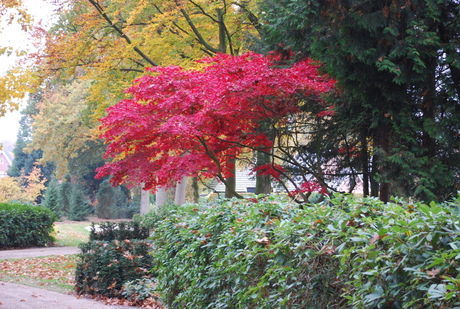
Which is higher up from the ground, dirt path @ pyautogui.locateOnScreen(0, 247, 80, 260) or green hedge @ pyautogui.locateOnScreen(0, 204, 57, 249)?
green hedge @ pyautogui.locateOnScreen(0, 204, 57, 249)

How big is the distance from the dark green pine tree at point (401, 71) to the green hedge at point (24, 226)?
10.9 meters

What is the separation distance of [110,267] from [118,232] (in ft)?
6.52

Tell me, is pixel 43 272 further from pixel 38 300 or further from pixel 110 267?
pixel 38 300

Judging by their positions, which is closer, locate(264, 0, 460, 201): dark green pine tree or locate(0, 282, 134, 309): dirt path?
locate(0, 282, 134, 309): dirt path

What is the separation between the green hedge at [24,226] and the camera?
15.1 meters

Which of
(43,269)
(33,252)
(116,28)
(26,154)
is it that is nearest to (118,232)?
(43,269)

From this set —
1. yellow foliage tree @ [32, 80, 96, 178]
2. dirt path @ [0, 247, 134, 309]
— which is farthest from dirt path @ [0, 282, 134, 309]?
yellow foliage tree @ [32, 80, 96, 178]

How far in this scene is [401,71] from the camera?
726cm

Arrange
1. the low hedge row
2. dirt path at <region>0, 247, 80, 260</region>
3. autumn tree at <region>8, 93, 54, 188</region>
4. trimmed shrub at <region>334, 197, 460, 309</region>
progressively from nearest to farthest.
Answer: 1. trimmed shrub at <region>334, 197, 460, 309</region>
2. the low hedge row
3. dirt path at <region>0, 247, 80, 260</region>
4. autumn tree at <region>8, 93, 54, 188</region>

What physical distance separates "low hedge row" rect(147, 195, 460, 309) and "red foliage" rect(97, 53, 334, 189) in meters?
3.13

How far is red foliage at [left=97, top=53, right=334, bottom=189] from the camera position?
8016mm

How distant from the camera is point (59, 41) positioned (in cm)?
1427

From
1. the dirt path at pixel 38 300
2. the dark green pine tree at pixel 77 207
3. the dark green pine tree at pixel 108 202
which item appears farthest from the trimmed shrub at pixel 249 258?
the dark green pine tree at pixel 108 202

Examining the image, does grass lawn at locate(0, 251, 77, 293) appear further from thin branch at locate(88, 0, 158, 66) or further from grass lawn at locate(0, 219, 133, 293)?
thin branch at locate(88, 0, 158, 66)
